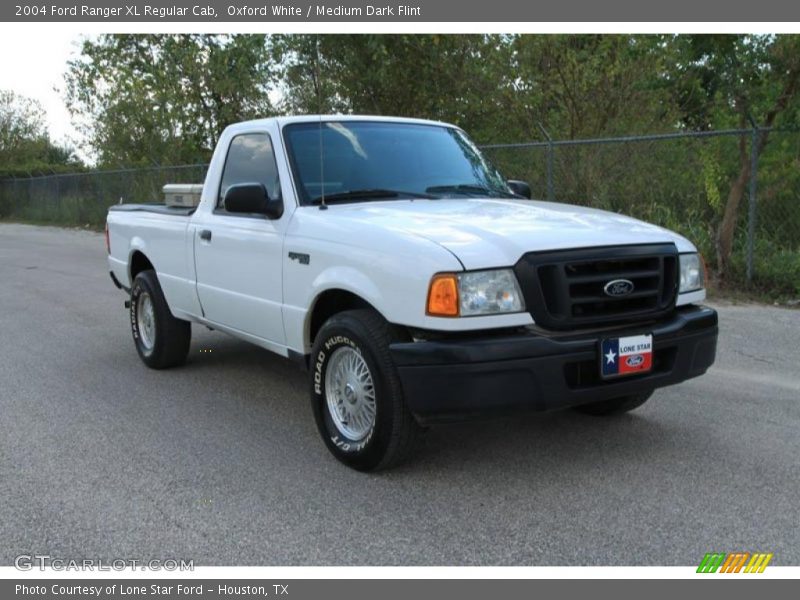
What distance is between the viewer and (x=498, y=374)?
12.2 ft

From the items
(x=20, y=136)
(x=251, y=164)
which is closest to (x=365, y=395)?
(x=251, y=164)

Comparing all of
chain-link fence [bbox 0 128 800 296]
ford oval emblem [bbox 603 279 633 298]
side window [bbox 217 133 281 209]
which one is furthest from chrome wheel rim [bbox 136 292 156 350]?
chain-link fence [bbox 0 128 800 296]

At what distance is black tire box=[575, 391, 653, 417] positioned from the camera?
16.4 ft

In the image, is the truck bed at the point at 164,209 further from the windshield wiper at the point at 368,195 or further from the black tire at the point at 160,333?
the windshield wiper at the point at 368,195

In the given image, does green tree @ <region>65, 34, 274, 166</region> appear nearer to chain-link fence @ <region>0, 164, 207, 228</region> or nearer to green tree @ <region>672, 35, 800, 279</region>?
chain-link fence @ <region>0, 164, 207, 228</region>

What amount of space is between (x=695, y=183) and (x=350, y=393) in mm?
8101

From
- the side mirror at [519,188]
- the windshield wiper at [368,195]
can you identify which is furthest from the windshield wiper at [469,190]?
the side mirror at [519,188]

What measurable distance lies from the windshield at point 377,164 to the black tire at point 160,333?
2.15 meters

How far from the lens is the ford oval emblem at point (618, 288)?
13.1ft

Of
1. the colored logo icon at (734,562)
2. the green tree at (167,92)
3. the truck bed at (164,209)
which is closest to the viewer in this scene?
the colored logo icon at (734,562)

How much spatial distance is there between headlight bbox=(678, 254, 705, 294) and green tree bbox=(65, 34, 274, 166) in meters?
15.9

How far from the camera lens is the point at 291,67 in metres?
18.5

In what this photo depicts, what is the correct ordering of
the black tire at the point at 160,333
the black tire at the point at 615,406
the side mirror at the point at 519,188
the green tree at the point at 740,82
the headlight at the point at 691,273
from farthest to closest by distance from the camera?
the green tree at the point at 740,82 < the black tire at the point at 160,333 < the side mirror at the point at 519,188 < the black tire at the point at 615,406 < the headlight at the point at 691,273

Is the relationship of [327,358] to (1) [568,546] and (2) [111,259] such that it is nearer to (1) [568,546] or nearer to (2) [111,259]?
(1) [568,546]
